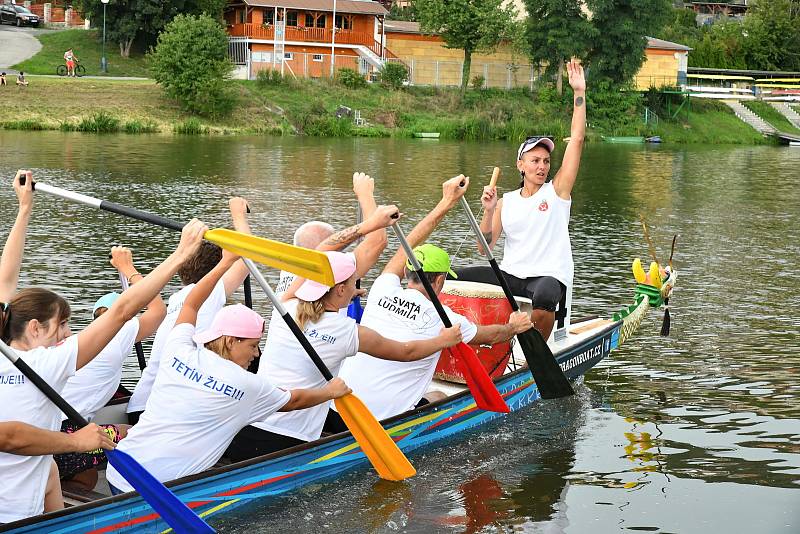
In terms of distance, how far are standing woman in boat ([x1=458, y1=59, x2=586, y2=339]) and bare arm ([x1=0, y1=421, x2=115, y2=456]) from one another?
5.41m

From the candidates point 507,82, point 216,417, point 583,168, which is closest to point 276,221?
point 216,417

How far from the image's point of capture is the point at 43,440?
252 inches

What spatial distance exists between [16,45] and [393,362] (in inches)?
2375

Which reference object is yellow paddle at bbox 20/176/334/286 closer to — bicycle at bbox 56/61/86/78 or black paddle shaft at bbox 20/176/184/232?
black paddle shaft at bbox 20/176/184/232

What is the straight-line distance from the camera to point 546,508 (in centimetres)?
927

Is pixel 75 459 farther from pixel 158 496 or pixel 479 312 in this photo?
pixel 479 312

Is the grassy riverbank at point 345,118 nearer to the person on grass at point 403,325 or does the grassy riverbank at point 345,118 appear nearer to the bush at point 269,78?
the bush at point 269,78

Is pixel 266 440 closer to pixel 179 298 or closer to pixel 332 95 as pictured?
pixel 179 298

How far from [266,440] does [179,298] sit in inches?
50.4

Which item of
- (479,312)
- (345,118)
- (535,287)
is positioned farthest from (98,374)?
(345,118)

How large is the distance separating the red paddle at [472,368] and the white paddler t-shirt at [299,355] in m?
1.05

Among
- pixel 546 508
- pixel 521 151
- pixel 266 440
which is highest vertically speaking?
pixel 521 151

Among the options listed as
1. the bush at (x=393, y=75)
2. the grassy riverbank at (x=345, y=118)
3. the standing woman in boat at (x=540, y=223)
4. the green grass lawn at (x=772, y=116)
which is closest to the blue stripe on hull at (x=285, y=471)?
the standing woman in boat at (x=540, y=223)

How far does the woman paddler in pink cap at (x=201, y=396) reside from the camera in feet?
23.6
